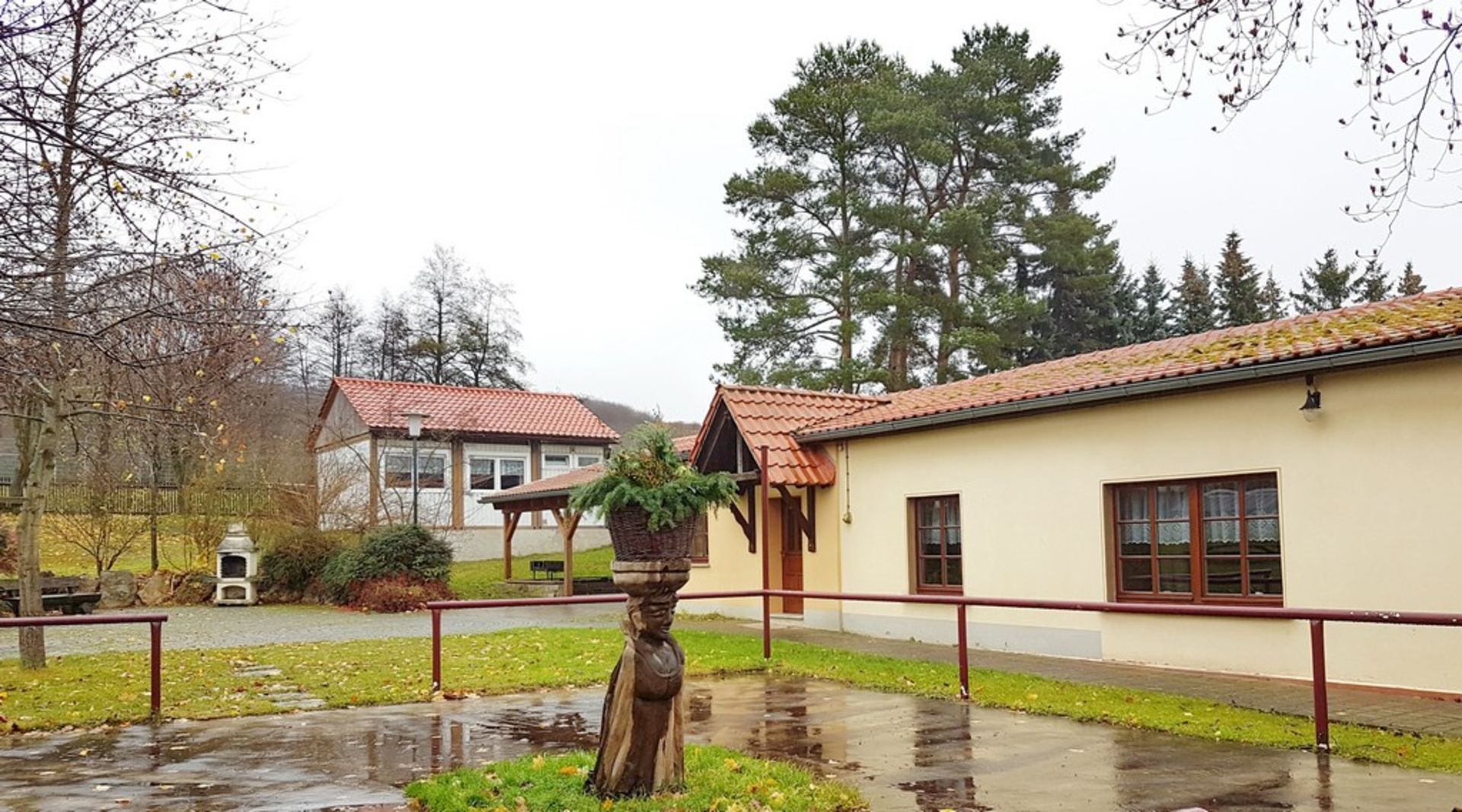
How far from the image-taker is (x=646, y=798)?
5.71 meters

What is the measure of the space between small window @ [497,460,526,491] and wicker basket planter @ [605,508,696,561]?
30.9 metres

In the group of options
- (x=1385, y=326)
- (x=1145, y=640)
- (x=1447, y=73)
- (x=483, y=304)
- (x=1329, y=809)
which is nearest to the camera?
(x=1447, y=73)

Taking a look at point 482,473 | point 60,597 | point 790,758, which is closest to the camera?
point 790,758

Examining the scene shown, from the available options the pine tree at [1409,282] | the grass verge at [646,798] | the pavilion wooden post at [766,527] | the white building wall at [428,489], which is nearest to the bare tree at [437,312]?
the white building wall at [428,489]

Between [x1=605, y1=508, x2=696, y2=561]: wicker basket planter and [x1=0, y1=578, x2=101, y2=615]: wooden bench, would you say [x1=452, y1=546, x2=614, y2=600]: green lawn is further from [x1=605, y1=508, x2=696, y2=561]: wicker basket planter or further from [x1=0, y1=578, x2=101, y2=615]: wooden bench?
[x1=605, y1=508, x2=696, y2=561]: wicker basket planter

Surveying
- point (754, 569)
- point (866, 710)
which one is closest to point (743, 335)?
point (754, 569)

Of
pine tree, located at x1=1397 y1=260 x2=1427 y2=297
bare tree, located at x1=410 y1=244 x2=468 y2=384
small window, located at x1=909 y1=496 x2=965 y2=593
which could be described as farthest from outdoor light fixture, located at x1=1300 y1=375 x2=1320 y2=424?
bare tree, located at x1=410 y1=244 x2=468 y2=384

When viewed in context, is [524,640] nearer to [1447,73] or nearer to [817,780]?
[817,780]

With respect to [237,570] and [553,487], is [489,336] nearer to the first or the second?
[553,487]

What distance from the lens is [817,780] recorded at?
647 centimetres

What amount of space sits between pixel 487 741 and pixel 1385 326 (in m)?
8.78

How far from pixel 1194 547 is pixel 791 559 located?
7733 millimetres

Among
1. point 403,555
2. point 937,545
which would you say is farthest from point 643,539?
point 403,555

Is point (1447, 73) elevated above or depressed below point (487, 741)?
above
